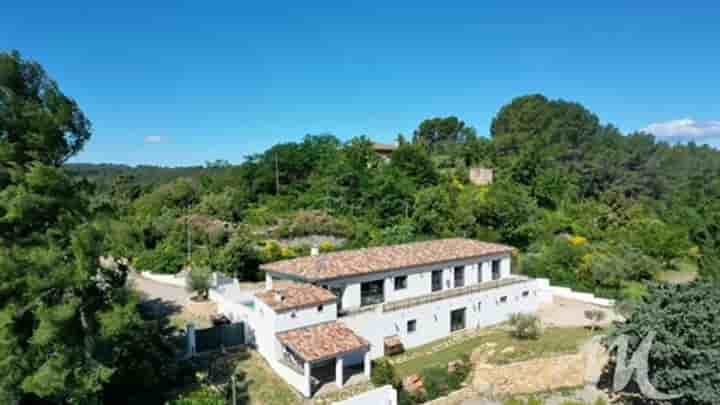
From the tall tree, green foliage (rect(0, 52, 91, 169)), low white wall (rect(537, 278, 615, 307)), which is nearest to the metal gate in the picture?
the tall tree

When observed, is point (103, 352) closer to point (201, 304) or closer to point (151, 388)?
point (151, 388)

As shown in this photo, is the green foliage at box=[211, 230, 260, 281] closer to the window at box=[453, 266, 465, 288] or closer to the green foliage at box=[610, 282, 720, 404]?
the window at box=[453, 266, 465, 288]

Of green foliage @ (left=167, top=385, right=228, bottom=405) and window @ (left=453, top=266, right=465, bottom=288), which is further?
window @ (left=453, top=266, right=465, bottom=288)

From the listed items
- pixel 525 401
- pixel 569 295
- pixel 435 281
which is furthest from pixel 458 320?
pixel 569 295

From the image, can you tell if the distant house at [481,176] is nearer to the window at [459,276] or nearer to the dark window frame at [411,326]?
the window at [459,276]

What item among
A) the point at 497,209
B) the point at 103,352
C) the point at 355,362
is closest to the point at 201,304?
the point at 355,362

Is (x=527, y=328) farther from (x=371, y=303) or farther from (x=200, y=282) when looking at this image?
(x=200, y=282)

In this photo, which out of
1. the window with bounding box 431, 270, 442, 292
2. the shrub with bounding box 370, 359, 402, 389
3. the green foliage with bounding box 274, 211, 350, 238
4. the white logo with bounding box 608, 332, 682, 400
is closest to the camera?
the white logo with bounding box 608, 332, 682, 400
